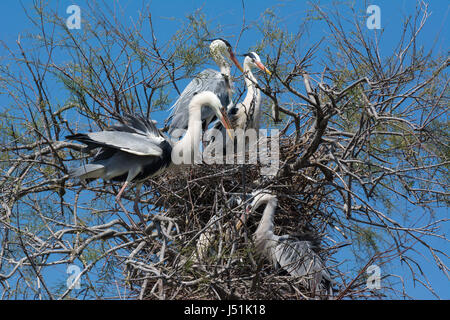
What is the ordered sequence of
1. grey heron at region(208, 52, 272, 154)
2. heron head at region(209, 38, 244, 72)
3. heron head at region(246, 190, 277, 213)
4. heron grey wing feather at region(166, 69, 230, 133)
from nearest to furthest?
heron head at region(246, 190, 277, 213), grey heron at region(208, 52, 272, 154), heron grey wing feather at region(166, 69, 230, 133), heron head at region(209, 38, 244, 72)

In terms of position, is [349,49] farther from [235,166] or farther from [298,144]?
[235,166]

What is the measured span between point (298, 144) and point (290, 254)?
858 mm

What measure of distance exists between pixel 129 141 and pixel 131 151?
77 mm

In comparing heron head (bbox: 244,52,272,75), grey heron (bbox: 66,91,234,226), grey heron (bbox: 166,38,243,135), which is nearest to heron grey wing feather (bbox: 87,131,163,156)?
grey heron (bbox: 66,91,234,226)

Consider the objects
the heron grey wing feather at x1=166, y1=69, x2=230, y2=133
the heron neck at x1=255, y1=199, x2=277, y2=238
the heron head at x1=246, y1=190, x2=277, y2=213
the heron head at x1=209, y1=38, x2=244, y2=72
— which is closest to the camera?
the heron neck at x1=255, y1=199, x2=277, y2=238

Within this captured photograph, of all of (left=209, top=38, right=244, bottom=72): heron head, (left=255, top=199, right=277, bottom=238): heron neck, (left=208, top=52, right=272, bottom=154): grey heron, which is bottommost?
(left=255, top=199, right=277, bottom=238): heron neck

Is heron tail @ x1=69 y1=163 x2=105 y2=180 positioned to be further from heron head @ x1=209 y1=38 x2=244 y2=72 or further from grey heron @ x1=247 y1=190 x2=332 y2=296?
heron head @ x1=209 y1=38 x2=244 y2=72

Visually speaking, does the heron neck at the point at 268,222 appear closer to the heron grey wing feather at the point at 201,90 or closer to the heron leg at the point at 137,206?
the heron leg at the point at 137,206

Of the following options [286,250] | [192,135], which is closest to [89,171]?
[192,135]

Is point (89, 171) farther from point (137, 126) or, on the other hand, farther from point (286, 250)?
point (286, 250)

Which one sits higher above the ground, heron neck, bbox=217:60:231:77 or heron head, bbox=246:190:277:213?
heron neck, bbox=217:60:231:77

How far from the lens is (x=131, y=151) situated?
14.8 ft

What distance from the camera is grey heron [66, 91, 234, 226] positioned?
4422 millimetres

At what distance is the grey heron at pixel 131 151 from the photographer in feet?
14.5
